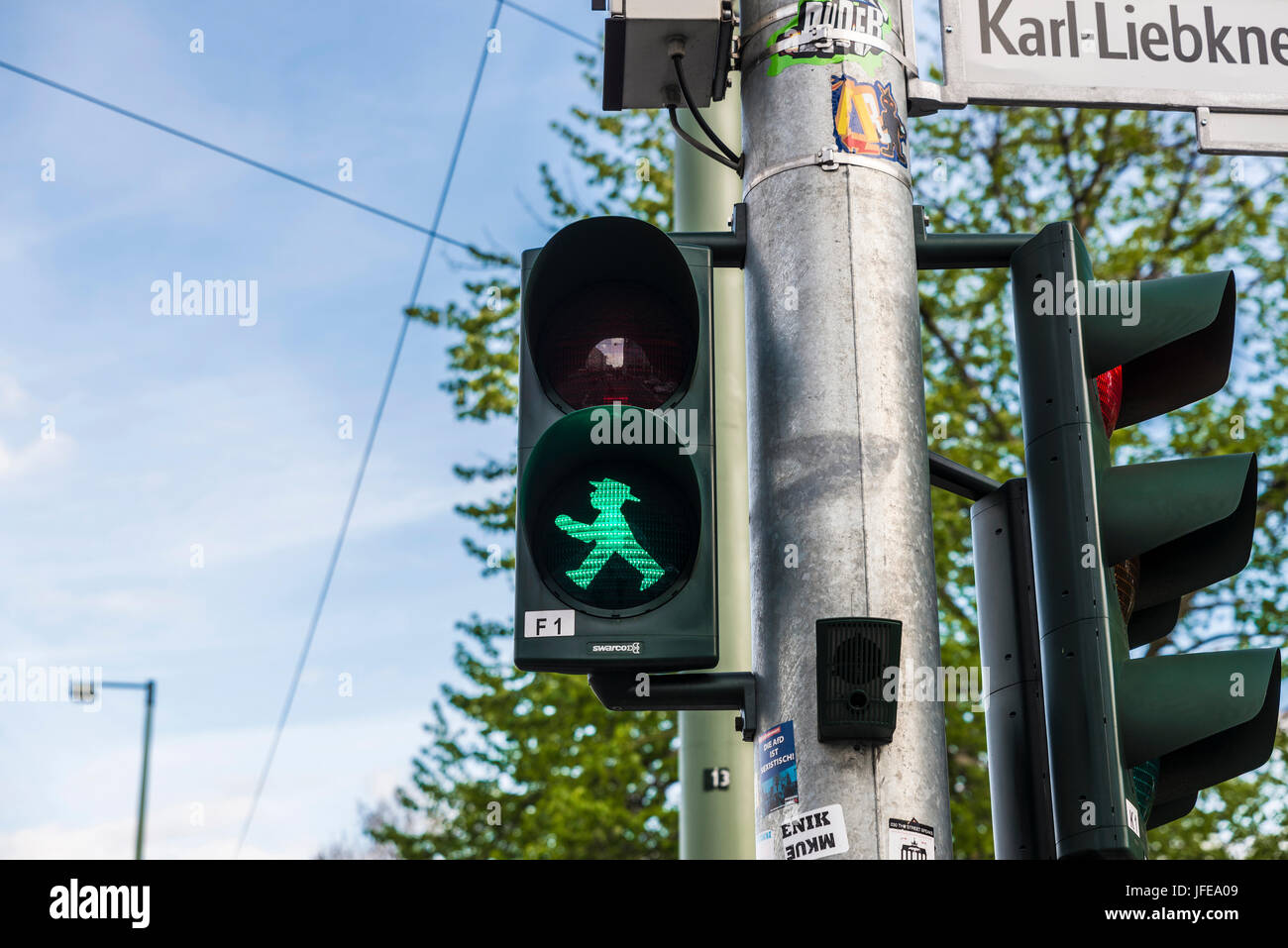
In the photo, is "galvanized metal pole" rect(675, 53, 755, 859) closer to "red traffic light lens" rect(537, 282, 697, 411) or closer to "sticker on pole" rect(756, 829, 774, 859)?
"red traffic light lens" rect(537, 282, 697, 411)

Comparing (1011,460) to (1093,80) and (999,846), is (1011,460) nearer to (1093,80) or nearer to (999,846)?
(1093,80)

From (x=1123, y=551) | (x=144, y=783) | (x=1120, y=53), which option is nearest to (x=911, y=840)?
(x=1123, y=551)

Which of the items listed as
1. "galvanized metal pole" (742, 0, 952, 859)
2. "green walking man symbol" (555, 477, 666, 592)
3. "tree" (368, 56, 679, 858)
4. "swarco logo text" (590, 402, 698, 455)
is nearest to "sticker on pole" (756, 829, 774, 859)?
"galvanized metal pole" (742, 0, 952, 859)

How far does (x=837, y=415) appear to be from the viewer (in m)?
2.85

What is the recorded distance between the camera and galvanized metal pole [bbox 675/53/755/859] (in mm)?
5062

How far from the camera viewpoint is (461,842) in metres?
→ 13.4

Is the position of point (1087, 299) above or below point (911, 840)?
above

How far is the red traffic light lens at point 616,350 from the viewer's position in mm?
3035

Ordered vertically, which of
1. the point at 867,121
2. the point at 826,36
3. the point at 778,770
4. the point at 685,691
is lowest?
the point at 778,770

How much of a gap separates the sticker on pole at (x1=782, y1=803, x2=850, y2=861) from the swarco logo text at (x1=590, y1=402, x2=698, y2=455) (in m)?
0.73

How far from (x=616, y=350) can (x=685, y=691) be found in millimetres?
741

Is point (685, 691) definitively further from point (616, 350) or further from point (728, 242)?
point (728, 242)
